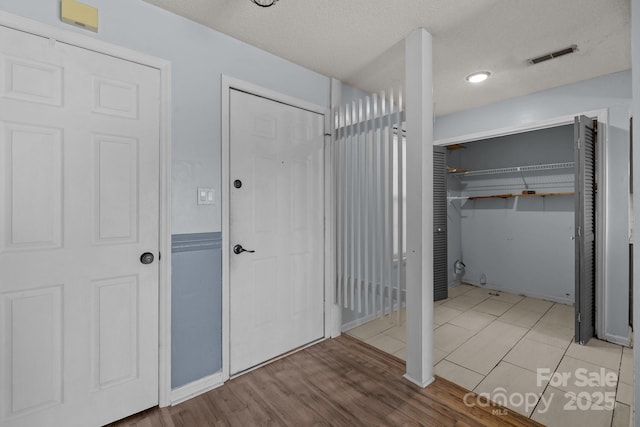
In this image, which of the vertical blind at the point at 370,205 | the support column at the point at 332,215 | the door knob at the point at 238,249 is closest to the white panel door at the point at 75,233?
the door knob at the point at 238,249

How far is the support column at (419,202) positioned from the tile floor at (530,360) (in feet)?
1.12

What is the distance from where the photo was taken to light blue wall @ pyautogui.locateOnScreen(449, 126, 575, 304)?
374cm

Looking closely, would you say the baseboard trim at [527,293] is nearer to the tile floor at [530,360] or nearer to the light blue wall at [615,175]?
the tile floor at [530,360]

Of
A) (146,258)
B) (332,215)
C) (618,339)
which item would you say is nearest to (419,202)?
(332,215)

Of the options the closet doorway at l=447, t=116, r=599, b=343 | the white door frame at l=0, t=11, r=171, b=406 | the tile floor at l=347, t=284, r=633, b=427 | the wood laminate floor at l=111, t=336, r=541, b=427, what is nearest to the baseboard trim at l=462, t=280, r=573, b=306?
the closet doorway at l=447, t=116, r=599, b=343

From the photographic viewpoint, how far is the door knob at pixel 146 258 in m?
1.73

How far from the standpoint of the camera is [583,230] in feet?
8.46

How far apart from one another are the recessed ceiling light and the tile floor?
2399mm

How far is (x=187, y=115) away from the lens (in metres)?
1.89

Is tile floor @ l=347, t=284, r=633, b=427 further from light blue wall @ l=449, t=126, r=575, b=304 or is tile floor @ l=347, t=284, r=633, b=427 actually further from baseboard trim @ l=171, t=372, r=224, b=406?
baseboard trim @ l=171, t=372, r=224, b=406

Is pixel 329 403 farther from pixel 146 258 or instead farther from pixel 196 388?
pixel 146 258

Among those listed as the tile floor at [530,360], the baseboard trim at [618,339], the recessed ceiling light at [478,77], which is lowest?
the tile floor at [530,360]

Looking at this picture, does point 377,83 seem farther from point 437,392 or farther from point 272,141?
point 437,392

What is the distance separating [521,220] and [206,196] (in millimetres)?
4100
